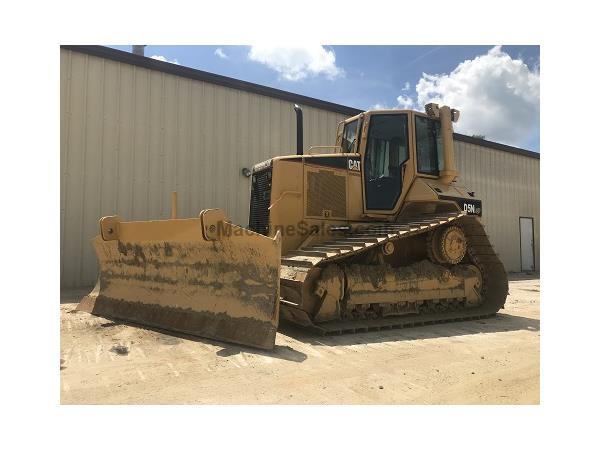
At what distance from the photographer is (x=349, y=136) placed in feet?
23.2

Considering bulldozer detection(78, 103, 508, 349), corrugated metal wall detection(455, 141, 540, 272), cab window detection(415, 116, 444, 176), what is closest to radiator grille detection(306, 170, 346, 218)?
bulldozer detection(78, 103, 508, 349)

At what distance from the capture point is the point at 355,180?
6.48m

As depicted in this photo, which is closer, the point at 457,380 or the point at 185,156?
the point at 457,380

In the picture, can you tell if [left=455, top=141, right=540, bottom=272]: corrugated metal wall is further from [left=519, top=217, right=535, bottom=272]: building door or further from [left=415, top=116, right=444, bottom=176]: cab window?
[left=415, top=116, right=444, bottom=176]: cab window

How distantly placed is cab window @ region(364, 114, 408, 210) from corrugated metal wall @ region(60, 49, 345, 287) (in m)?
4.95

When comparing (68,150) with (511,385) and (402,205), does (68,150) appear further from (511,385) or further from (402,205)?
(511,385)

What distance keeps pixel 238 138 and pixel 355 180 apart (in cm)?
519

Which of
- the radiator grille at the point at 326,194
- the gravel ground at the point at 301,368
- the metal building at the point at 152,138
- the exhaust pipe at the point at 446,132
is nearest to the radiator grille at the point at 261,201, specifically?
the radiator grille at the point at 326,194

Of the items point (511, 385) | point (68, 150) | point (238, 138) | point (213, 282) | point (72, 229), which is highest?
point (238, 138)

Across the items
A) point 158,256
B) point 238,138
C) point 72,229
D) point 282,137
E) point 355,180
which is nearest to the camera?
point 158,256

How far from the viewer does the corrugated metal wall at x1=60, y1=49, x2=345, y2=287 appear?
889 cm

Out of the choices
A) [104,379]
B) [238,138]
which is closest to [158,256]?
[104,379]

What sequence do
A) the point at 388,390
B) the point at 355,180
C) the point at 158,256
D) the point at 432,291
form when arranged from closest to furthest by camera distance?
the point at 388,390, the point at 158,256, the point at 432,291, the point at 355,180

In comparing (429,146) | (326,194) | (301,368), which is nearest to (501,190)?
(429,146)
